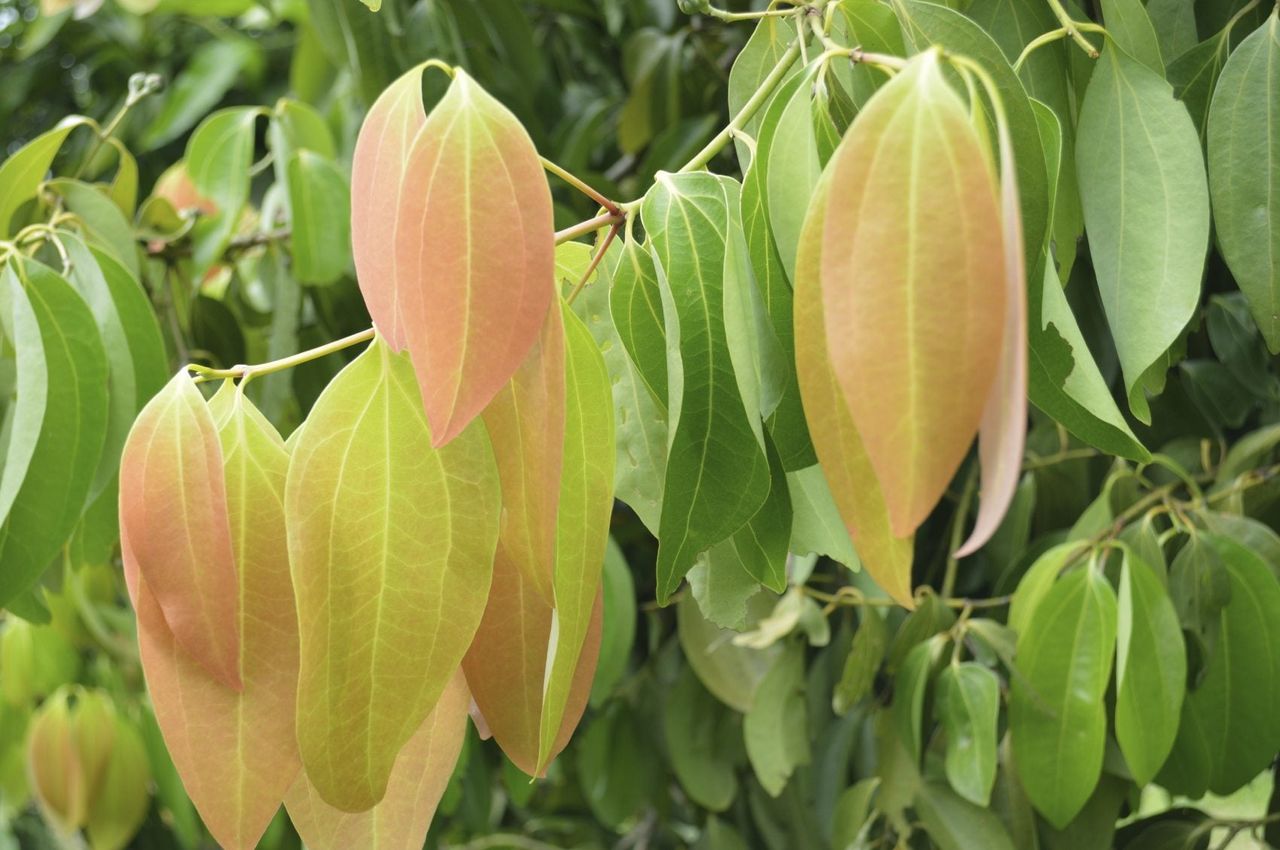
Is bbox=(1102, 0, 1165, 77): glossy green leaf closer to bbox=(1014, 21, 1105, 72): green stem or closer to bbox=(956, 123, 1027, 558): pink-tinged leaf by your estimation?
bbox=(1014, 21, 1105, 72): green stem

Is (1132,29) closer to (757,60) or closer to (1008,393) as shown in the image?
(757,60)

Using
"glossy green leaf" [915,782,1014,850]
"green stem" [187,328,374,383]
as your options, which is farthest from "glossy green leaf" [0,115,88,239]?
"glossy green leaf" [915,782,1014,850]

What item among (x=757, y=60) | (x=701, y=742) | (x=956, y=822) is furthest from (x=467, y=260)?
(x=701, y=742)

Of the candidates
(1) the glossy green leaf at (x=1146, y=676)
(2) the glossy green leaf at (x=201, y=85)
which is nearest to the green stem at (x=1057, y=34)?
(1) the glossy green leaf at (x=1146, y=676)

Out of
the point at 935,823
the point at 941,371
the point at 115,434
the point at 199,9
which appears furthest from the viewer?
the point at 199,9

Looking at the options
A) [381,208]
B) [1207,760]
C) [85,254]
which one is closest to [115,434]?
[85,254]

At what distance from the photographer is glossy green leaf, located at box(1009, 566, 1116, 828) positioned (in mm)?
726

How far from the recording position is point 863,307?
27 cm

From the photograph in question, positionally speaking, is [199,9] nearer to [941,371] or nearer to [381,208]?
[381,208]

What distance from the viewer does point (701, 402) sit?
399 millimetres

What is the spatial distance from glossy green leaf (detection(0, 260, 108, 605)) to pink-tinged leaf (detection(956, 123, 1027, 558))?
1.35ft

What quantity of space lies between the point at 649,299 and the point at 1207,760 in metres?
0.50

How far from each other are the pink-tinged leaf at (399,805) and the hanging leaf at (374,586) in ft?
0.12

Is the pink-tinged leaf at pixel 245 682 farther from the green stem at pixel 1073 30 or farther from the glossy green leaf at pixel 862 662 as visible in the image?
the glossy green leaf at pixel 862 662
